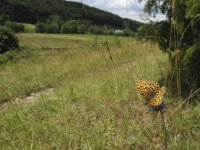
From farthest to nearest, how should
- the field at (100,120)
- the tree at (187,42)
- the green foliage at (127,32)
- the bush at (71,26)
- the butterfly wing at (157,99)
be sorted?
the bush at (71,26), the green foliage at (127,32), the tree at (187,42), the field at (100,120), the butterfly wing at (157,99)

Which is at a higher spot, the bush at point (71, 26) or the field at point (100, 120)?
the bush at point (71, 26)

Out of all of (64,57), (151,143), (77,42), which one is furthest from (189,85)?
(77,42)

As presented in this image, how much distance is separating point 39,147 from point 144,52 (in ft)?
31.7

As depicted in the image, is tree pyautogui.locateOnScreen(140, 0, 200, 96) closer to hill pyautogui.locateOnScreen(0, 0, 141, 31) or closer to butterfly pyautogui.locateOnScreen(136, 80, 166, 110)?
hill pyautogui.locateOnScreen(0, 0, 141, 31)

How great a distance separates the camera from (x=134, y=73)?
25.2 ft

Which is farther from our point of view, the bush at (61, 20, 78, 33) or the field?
the bush at (61, 20, 78, 33)

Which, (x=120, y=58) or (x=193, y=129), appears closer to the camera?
(x=193, y=129)

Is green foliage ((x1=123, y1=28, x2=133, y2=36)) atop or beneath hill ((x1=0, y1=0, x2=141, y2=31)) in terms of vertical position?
beneath

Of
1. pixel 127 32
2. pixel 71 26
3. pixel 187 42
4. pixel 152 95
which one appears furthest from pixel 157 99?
pixel 71 26

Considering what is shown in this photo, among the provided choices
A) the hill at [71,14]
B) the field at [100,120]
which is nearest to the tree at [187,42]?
the field at [100,120]

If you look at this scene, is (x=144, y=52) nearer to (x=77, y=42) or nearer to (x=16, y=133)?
(x=16, y=133)

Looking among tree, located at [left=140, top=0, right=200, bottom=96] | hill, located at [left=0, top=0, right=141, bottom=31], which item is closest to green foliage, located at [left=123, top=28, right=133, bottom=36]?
hill, located at [left=0, top=0, right=141, bottom=31]

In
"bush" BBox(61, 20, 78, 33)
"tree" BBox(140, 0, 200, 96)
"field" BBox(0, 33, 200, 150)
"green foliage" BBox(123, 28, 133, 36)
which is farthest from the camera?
"bush" BBox(61, 20, 78, 33)

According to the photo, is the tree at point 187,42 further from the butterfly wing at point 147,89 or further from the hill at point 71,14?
the butterfly wing at point 147,89
